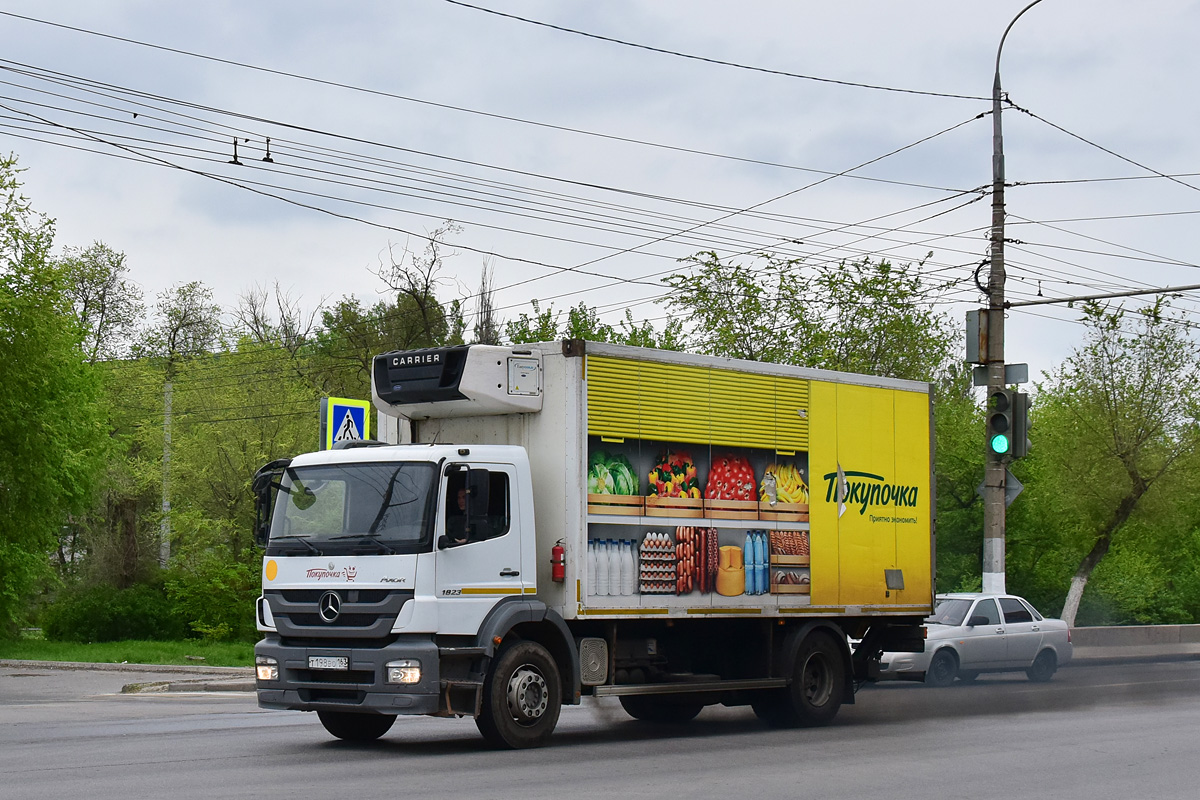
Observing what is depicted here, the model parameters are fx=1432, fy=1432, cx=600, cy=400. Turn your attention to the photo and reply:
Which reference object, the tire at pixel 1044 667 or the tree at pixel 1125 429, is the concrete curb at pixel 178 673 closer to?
the tire at pixel 1044 667

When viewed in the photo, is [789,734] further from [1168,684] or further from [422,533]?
[1168,684]

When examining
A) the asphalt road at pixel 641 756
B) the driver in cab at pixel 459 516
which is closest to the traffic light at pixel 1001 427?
the asphalt road at pixel 641 756

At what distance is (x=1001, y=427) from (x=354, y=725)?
11.5m

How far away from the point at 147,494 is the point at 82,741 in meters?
39.6

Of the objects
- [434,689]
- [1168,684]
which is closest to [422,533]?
[434,689]

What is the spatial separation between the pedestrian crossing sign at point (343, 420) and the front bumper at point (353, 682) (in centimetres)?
719

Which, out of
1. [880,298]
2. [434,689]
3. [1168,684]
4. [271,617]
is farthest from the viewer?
[880,298]

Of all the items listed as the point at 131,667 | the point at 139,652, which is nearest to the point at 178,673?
the point at 131,667

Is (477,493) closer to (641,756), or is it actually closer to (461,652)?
(461,652)

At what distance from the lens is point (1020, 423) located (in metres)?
21.2

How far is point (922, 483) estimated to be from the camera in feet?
55.5

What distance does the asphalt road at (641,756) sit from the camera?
398 inches

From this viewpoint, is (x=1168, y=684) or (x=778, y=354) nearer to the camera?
(x=1168, y=684)

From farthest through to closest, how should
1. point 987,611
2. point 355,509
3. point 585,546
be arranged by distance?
point 987,611 → point 585,546 → point 355,509
